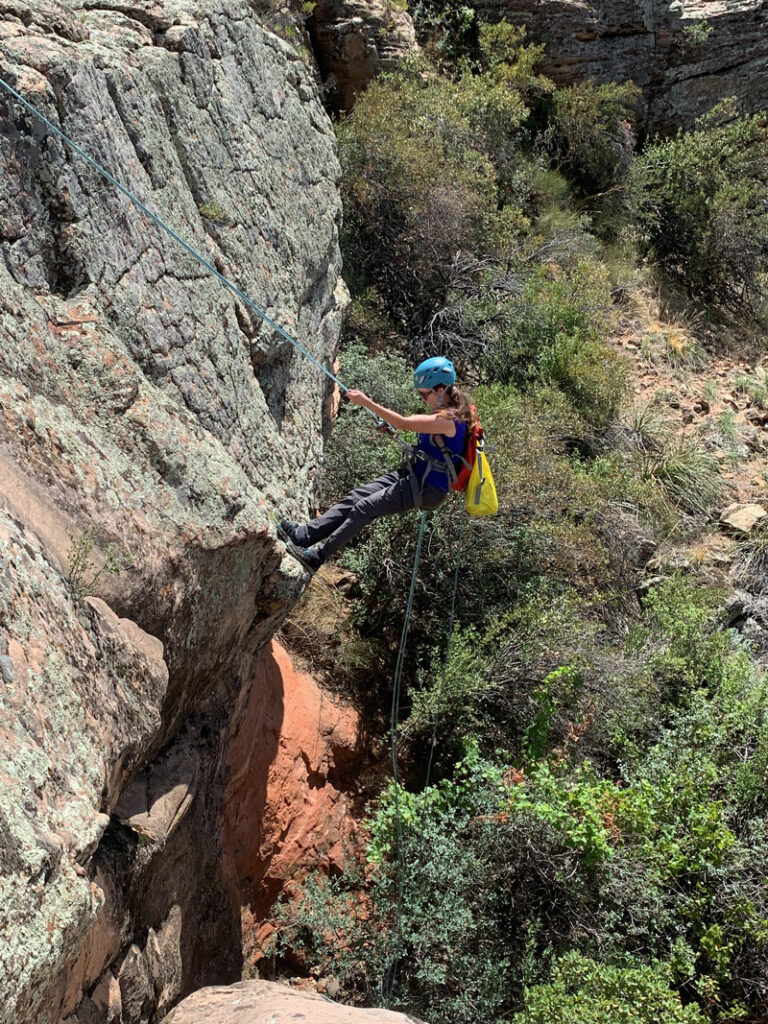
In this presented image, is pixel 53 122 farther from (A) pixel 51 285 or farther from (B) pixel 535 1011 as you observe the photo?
(B) pixel 535 1011

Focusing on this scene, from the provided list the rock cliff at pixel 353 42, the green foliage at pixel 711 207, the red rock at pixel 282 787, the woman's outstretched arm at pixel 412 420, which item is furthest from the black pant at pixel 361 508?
the green foliage at pixel 711 207

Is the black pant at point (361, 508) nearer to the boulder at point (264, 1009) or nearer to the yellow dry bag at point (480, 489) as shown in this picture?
the yellow dry bag at point (480, 489)

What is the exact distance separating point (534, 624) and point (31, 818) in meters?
5.20

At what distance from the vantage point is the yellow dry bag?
18.7ft

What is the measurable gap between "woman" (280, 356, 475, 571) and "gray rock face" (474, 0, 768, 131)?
1035 cm

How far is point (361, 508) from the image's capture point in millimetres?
5617

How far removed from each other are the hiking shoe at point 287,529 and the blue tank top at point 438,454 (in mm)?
980

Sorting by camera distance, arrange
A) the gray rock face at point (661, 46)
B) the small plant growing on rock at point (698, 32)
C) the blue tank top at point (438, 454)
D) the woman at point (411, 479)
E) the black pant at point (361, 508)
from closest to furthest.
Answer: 1. the woman at point (411, 479)
2. the black pant at point (361, 508)
3. the blue tank top at point (438, 454)
4. the gray rock face at point (661, 46)
5. the small plant growing on rock at point (698, 32)

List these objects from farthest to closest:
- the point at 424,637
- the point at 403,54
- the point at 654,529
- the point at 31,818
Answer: the point at 403,54
the point at 654,529
the point at 424,637
the point at 31,818

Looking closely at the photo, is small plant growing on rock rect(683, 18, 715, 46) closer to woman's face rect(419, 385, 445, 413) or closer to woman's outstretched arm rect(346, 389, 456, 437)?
woman's face rect(419, 385, 445, 413)

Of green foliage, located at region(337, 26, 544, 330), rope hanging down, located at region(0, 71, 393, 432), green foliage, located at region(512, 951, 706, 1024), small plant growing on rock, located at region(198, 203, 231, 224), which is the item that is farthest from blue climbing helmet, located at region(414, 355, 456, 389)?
green foliage, located at region(337, 26, 544, 330)

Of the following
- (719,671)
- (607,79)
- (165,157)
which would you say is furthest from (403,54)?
(719,671)

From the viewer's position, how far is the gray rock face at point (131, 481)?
2934 millimetres

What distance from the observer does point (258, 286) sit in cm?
541
